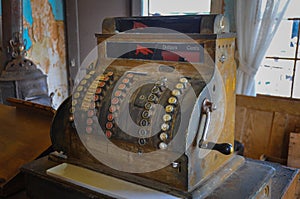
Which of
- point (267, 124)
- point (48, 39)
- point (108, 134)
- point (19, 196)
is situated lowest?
point (267, 124)

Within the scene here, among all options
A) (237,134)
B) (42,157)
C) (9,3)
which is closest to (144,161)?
(42,157)

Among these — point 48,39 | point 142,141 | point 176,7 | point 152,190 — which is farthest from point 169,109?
point 48,39

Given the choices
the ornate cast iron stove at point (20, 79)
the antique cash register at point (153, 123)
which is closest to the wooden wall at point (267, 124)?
the antique cash register at point (153, 123)

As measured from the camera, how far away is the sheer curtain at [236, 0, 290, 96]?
256 cm

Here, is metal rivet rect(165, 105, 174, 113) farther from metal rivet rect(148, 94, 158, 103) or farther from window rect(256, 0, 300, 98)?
window rect(256, 0, 300, 98)

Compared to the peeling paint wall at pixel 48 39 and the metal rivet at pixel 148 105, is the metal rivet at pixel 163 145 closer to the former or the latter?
the metal rivet at pixel 148 105

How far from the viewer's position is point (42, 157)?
1.24m

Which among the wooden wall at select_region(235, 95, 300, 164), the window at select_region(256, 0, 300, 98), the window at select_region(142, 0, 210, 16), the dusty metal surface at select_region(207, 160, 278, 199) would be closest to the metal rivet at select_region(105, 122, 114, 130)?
the dusty metal surface at select_region(207, 160, 278, 199)

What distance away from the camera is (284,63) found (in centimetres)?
270

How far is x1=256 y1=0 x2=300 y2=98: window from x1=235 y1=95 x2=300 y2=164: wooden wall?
11 cm

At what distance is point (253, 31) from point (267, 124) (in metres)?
0.75

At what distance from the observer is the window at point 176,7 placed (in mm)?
3054

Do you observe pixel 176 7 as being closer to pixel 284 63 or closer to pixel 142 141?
pixel 284 63

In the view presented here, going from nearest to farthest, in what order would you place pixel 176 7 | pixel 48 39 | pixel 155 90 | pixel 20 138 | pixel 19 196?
pixel 155 90, pixel 19 196, pixel 20 138, pixel 176 7, pixel 48 39
